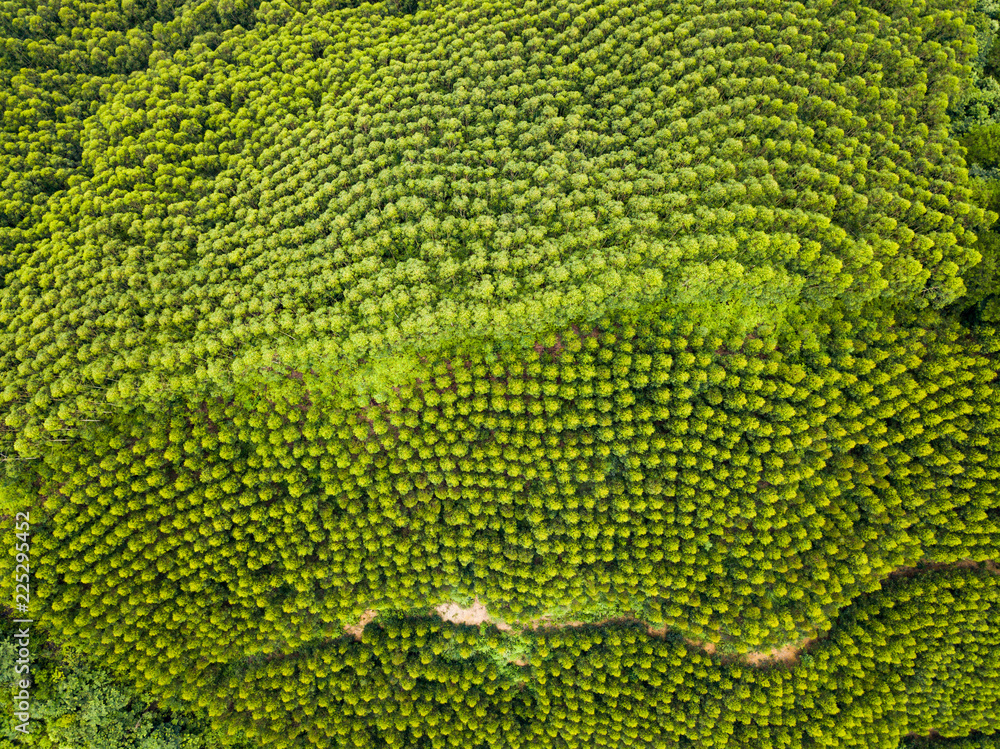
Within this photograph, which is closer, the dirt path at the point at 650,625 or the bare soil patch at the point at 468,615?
the dirt path at the point at 650,625

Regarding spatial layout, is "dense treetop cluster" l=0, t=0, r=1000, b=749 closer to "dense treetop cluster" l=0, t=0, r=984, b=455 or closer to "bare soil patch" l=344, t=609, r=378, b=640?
"dense treetop cluster" l=0, t=0, r=984, b=455

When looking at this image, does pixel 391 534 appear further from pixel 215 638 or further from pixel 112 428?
pixel 112 428

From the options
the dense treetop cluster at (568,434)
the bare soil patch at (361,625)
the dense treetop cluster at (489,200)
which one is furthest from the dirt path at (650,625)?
Result: the dense treetop cluster at (489,200)

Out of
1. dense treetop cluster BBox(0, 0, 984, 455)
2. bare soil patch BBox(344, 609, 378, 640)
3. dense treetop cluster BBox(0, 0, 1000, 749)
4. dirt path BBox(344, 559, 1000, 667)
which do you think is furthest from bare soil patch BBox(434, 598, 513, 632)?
dense treetop cluster BBox(0, 0, 984, 455)

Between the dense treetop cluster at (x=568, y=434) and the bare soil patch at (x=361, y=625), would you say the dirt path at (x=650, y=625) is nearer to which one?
the bare soil patch at (x=361, y=625)

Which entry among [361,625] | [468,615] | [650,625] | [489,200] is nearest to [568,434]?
[468,615]

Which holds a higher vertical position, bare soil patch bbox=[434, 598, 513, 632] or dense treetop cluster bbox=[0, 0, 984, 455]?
dense treetop cluster bbox=[0, 0, 984, 455]

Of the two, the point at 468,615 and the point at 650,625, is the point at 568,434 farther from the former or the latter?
the point at 650,625

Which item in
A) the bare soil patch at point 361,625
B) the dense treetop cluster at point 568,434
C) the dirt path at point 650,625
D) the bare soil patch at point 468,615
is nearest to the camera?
the dense treetop cluster at point 568,434

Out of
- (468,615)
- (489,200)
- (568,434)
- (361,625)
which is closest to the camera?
(568,434)

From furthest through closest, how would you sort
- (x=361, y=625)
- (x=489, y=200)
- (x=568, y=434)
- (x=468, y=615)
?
(x=361, y=625) → (x=468, y=615) → (x=489, y=200) → (x=568, y=434)

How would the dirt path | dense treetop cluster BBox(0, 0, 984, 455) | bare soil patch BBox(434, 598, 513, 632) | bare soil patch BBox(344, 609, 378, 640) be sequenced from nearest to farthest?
dense treetop cluster BBox(0, 0, 984, 455), the dirt path, bare soil patch BBox(434, 598, 513, 632), bare soil patch BBox(344, 609, 378, 640)
